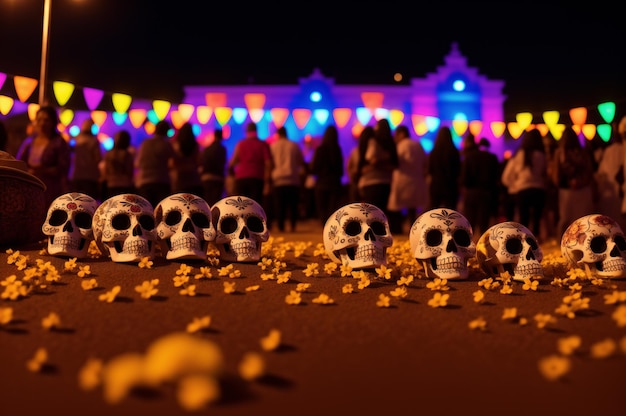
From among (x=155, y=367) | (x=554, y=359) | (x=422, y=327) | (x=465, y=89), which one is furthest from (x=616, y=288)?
(x=465, y=89)

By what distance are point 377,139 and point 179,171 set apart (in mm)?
2609

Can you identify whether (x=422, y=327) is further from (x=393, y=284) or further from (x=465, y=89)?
(x=465, y=89)

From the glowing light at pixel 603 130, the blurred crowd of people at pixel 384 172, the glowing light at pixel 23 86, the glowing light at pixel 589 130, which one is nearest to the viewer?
the blurred crowd of people at pixel 384 172

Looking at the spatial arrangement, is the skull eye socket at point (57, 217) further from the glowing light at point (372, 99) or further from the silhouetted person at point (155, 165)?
the glowing light at point (372, 99)

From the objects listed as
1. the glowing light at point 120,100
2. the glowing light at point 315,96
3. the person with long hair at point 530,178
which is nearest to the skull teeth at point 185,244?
the person with long hair at point 530,178

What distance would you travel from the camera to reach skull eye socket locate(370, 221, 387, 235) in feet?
15.3

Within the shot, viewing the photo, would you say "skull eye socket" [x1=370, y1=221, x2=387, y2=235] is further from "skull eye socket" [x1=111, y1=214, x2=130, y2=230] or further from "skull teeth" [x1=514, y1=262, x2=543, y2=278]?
"skull eye socket" [x1=111, y1=214, x2=130, y2=230]

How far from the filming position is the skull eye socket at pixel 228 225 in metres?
4.89

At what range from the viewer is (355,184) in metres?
9.02

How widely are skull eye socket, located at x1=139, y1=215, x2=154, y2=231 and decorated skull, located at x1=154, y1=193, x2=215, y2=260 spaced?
0.05 m

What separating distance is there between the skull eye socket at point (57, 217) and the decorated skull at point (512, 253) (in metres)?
3.12

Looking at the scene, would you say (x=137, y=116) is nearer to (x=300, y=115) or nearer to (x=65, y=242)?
(x=300, y=115)

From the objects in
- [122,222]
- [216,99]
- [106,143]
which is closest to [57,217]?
[122,222]

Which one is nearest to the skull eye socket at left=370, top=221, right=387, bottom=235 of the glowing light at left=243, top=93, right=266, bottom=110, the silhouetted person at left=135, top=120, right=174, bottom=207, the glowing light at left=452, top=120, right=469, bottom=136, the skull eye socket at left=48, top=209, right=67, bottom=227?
the skull eye socket at left=48, top=209, right=67, bottom=227
